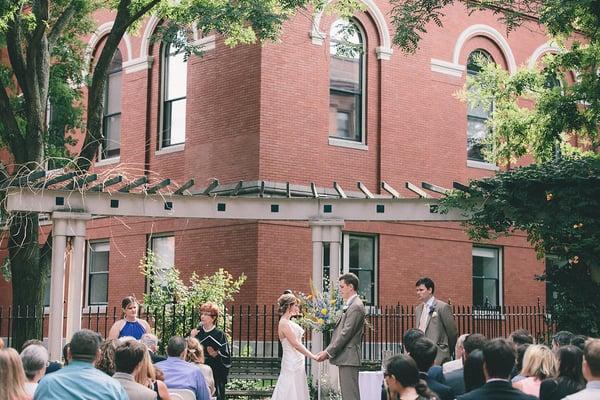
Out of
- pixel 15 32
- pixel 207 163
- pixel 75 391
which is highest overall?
pixel 15 32

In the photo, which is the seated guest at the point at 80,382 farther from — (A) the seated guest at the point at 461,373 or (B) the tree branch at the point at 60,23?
(B) the tree branch at the point at 60,23

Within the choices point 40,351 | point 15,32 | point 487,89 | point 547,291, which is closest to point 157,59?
point 15,32

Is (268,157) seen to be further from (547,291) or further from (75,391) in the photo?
(75,391)

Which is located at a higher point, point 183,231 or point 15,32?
point 15,32

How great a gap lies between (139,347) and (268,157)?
15.1m

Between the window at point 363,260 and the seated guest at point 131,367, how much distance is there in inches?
643

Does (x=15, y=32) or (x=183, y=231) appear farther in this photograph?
(x=183, y=231)

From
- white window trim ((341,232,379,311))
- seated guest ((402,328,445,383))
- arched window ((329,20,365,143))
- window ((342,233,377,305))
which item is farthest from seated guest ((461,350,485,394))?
arched window ((329,20,365,143))

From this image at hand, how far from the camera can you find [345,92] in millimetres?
24219

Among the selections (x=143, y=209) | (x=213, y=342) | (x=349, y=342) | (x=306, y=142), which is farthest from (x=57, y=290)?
(x=306, y=142)

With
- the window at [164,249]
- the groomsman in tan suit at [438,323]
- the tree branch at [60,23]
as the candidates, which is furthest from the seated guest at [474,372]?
the window at [164,249]

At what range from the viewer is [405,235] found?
80.3ft

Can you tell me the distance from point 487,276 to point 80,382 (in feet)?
69.4

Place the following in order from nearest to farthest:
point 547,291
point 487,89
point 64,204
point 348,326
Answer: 1. point 348,326
2. point 64,204
3. point 487,89
4. point 547,291
